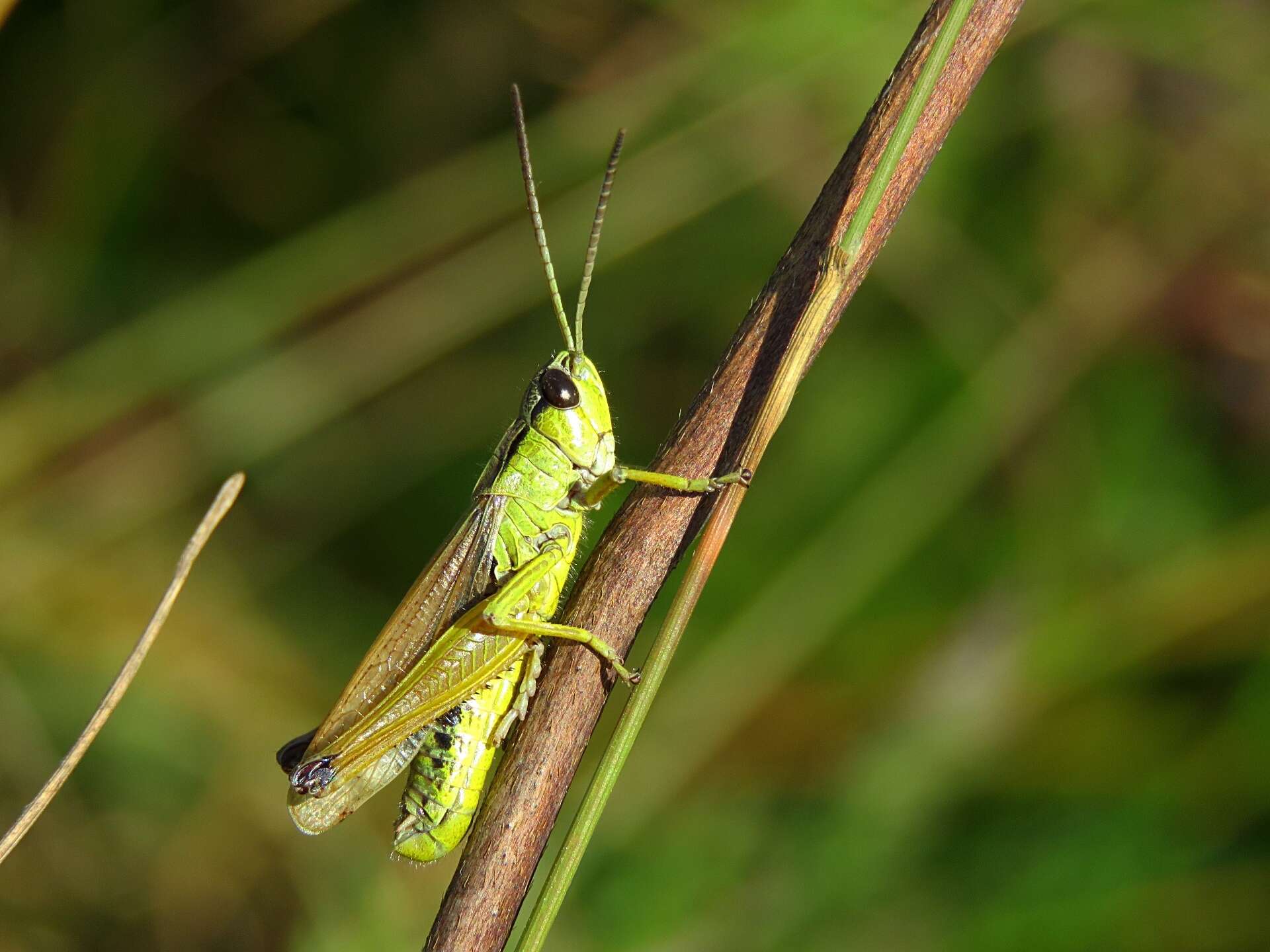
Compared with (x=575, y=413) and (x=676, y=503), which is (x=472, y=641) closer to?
(x=575, y=413)

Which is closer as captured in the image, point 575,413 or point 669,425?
point 575,413

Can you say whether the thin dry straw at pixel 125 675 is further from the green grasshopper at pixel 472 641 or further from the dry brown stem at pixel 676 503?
the green grasshopper at pixel 472 641

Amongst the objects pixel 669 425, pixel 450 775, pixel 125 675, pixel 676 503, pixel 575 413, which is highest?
pixel 669 425

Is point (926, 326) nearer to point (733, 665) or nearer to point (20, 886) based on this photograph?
point (733, 665)

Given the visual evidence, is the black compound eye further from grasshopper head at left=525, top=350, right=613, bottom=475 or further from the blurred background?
the blurred background

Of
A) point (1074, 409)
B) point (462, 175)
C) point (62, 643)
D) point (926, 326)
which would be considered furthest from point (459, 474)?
point (1074, 409)

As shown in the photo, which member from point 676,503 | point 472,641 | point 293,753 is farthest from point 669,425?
point 676,503
